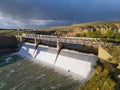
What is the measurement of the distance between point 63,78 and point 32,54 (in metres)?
22.3

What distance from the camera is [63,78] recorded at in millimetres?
30562

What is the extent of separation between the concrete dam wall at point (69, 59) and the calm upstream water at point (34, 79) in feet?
7.87

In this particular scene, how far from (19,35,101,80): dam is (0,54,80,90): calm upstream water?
2.33m

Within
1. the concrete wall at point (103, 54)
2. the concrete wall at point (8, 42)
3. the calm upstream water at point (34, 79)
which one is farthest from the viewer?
the concrete wall at point (8, 42)

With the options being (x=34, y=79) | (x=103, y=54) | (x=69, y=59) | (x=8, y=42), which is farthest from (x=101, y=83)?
(x=8, y=42)

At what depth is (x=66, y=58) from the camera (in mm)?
37625

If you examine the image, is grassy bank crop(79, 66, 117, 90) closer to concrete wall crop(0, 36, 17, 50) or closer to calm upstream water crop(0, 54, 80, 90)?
calm upstream water crop(0, 54, 80, 90)

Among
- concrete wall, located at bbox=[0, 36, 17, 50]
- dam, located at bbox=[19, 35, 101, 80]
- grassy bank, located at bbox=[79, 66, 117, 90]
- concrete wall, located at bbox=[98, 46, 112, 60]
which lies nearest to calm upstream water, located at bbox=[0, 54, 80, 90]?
dam, located at bbox=[19, 35, 101, 80]

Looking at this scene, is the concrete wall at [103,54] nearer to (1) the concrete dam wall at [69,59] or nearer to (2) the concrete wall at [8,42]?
(1) the concrete dam wall at [69,59]

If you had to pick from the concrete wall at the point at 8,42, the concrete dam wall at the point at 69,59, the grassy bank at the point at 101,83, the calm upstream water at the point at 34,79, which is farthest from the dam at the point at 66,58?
the concrete wall at the point at 8,42

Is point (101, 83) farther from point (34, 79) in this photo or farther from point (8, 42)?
point (8, 42)

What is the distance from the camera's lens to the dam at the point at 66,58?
31.6 m

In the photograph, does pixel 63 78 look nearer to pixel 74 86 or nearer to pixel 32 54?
pixel 74 86

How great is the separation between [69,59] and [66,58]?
1.27 metres
